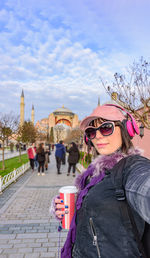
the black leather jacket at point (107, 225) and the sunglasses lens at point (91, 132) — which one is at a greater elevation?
the sunglasses lens at point (91, 132)

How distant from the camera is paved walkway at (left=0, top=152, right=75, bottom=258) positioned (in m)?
3.35

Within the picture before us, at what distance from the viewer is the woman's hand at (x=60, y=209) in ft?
A: 5.24

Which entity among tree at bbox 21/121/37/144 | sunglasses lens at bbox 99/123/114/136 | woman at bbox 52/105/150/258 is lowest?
woman at bbox 52/105/150/258

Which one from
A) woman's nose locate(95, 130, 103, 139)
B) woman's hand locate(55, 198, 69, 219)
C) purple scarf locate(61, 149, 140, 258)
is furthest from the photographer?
woman's hand locate(55, 198, 69, 219)

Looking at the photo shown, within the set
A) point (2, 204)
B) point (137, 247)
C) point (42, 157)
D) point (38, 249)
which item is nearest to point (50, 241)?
point (38, 249)

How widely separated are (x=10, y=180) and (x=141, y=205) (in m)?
8.58

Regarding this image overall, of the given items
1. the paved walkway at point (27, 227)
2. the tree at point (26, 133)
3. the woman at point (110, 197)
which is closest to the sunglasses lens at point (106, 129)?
the woman at point (110, 197)

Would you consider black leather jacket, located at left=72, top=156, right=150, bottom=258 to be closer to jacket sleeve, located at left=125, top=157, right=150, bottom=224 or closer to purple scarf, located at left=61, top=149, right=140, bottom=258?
jacket sleeve, located at left=125, top=157, right=150, bottom=224

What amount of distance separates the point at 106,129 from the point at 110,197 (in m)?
0.46

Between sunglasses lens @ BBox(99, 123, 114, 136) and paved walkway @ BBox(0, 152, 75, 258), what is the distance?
9.30 ft

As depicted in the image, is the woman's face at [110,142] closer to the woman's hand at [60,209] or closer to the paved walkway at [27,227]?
the woman's hand at [60,209]

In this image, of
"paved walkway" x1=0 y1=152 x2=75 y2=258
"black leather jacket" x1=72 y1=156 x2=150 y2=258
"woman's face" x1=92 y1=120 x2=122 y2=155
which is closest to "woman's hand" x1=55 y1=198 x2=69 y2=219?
"black leather jacket" x1=72 y1=156 x2=150 y2=258

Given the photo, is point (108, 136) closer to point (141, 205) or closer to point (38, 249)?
point (141, 205)

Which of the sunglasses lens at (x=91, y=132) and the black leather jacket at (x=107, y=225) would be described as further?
the sunglasses lens at (x=91, y=132)
